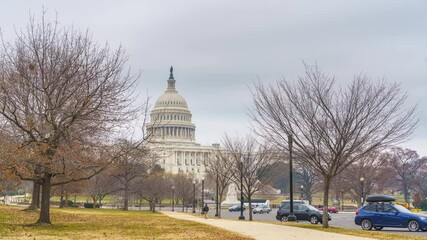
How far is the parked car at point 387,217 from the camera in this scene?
2780 cm

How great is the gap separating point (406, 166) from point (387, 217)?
85.0 metres

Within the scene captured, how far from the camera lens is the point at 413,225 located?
27.9 meters

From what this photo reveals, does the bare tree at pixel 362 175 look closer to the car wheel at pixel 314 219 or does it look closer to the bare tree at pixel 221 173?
the bare tree at pixel 221 173

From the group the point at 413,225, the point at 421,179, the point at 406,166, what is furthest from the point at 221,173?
the point at 421,179

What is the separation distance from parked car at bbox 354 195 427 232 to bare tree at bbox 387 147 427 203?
76557 millimetres

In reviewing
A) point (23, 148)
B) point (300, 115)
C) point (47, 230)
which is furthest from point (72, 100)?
point (300, 115)

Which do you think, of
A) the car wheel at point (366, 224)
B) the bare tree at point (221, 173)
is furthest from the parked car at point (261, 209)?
the car wheel at point (366, 224)

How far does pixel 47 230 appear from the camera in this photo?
22016 millimetres

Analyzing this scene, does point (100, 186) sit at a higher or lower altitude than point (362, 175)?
lower

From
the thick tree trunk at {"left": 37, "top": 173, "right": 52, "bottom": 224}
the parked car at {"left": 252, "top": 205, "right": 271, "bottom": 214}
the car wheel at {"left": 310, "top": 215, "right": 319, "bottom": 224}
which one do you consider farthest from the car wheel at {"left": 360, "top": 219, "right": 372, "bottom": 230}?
the parked car at {"left": 252, "top": 205, "right": 271, "bottom": 214}

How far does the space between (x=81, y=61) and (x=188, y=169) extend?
176 metres

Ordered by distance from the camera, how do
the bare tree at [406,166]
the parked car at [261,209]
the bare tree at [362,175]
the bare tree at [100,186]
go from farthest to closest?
the bare tree at [406,166]
the bare tree at [100,186]
the parked car at [261,209]
the bare tree at [362,175]

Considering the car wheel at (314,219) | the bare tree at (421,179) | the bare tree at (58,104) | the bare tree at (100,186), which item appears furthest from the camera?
the bare tree at (421,179)

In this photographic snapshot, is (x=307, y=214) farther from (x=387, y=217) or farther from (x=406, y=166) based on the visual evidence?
(x=406, y=166)
